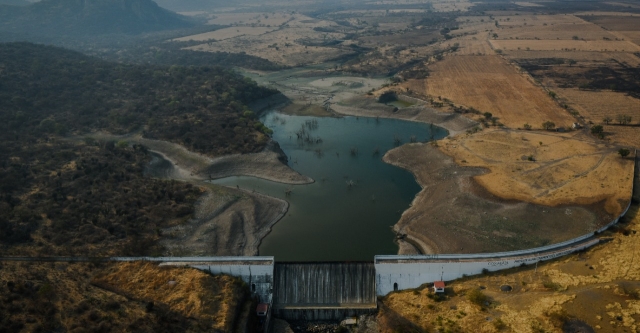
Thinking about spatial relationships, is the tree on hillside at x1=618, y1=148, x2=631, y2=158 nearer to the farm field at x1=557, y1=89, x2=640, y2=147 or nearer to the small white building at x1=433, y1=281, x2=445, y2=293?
the farm field at x1=557, y1=89, x2=640, y2=147

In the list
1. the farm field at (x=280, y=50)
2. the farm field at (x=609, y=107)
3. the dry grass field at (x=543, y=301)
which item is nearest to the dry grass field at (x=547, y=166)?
the farm field at (x=609, y=107)

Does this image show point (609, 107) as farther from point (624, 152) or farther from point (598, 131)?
point (624, 152)

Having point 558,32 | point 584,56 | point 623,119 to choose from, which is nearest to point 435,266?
point 623,119

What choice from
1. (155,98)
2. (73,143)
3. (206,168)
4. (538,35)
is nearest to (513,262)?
(206,168)

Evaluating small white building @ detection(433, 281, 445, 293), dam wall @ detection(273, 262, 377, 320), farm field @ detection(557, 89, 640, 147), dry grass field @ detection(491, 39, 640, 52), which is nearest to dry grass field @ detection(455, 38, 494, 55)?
dry grass field @ detection(491, 39, 640, 52)

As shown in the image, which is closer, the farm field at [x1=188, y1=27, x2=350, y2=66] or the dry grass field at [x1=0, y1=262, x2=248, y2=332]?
the dry grass field at [x1=0, y1=262, x2=248, y2=332]

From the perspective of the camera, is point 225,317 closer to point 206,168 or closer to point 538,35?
point 206,168

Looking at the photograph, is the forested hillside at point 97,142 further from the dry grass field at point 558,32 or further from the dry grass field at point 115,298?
the dry grass field at point 558,32
